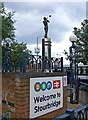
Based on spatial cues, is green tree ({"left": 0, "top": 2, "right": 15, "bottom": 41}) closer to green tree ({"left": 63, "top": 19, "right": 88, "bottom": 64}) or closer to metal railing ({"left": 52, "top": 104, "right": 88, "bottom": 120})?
green tree ({"left": 63, "top": 19, "right": 88, "bottom": 64})

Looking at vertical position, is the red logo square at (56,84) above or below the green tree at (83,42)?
below

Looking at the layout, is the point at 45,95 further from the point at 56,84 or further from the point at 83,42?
the point at 83,42

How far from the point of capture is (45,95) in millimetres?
5238

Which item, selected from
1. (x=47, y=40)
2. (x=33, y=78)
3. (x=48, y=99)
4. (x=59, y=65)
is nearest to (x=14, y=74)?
(x=33, y=78)

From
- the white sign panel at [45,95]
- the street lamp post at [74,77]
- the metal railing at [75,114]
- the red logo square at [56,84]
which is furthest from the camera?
the street lamp post at [74,77]

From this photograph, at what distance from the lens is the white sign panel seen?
490 centimetres

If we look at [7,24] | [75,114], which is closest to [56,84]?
[75,114]

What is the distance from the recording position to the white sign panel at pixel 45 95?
4902mm

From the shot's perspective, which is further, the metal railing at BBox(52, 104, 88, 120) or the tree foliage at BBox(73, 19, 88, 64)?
the tree foliage at BBox(73, 19, 88, 64)

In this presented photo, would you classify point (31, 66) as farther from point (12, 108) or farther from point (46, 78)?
point (12, 108)

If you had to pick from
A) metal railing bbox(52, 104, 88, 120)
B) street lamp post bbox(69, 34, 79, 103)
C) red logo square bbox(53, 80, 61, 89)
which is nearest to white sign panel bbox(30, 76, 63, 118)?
red logo square bbox(53, 80, 61, 89)

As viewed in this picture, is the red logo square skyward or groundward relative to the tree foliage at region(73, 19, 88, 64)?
groundward

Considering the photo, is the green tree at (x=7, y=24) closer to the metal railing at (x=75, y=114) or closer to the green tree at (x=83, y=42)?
the green tree at (x=83, y=42)

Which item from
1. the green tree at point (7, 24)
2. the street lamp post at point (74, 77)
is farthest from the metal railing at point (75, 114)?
the green tree at point (7, 24)
